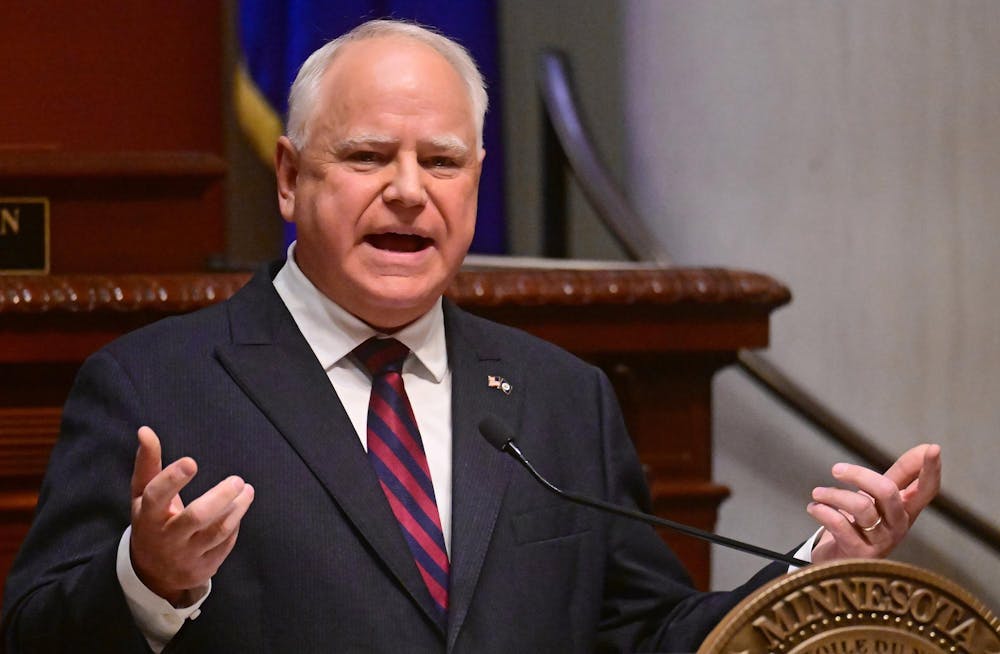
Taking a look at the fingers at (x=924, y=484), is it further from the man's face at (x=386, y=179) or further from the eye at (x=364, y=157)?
the eye at (x=364, y=157)

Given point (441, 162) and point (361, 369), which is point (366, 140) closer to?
point (441, 162)

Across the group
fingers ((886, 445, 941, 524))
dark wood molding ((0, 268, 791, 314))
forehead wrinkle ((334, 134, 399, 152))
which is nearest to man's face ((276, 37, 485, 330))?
forehead wrinkle ((334, 134, 399, 152))

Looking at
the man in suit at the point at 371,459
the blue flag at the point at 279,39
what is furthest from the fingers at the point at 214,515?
the blue flag at the point at 279,39

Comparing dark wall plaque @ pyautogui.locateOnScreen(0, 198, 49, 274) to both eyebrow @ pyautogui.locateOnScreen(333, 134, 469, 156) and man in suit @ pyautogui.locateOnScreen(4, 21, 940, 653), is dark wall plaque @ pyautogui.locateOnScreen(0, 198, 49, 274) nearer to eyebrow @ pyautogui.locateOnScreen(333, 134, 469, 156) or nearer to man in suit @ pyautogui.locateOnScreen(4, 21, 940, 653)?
man in suit @ pyautogui.locateOnScreen(4, 21, 940, 653)

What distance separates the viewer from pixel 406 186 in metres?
1.84

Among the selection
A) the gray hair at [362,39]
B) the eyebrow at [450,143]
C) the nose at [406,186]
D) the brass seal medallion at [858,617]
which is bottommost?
the brass seal medallion at [858,617]

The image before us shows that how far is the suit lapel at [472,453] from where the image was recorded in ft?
5.84

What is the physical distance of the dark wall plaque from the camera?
8.88ft

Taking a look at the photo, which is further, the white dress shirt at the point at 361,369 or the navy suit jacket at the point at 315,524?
the white dress shirt at the point at 361,369

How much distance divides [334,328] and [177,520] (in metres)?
0.50

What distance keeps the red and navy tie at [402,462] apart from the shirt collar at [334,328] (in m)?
0.02

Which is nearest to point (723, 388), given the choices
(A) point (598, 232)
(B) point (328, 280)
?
(A) point (598, 232)

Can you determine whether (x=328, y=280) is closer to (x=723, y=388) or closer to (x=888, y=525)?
(x=888, y=525)

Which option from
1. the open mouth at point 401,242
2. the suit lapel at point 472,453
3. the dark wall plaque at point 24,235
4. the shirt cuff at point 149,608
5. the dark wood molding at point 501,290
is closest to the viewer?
the shirt cuff at point 149,608
